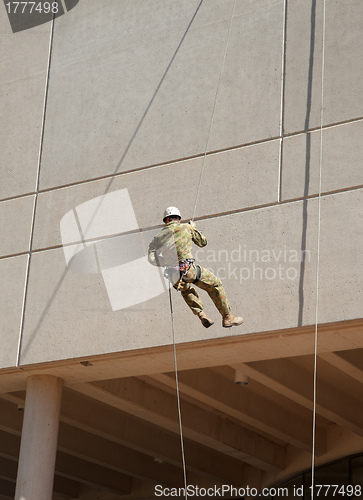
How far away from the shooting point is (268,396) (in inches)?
668

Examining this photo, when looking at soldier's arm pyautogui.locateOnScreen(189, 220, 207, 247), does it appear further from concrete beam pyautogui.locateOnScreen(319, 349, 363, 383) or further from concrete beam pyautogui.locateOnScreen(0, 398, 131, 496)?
concrete beam pyautogui.locateOnScreen(0, 398, 131, 496)

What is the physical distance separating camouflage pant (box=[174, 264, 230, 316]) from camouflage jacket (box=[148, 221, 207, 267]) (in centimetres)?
24

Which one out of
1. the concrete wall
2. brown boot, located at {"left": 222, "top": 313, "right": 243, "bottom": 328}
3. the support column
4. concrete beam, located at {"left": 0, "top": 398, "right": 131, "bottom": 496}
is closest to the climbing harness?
brown boot, located at {"left": 222, "top": 313, "right": 243, "bottom": 328}

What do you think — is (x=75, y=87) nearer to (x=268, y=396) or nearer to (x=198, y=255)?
(x=198, y=255)

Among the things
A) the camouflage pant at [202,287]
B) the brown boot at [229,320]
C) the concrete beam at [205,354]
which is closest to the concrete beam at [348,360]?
the concrete beam at [205,354]

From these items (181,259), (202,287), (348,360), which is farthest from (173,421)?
(181,259)

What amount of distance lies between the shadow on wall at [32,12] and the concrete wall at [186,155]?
0.79ft

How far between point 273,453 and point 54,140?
980 cm

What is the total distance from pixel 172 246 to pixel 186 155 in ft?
11.8

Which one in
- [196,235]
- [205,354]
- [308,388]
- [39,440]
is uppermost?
[196,235]

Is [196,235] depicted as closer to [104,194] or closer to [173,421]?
[104,194]

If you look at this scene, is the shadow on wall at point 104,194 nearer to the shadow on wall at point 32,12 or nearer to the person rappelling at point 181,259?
the shadow on wall at point 32,12

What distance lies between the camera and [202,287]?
10.8 metres

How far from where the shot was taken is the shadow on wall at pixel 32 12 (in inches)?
624
